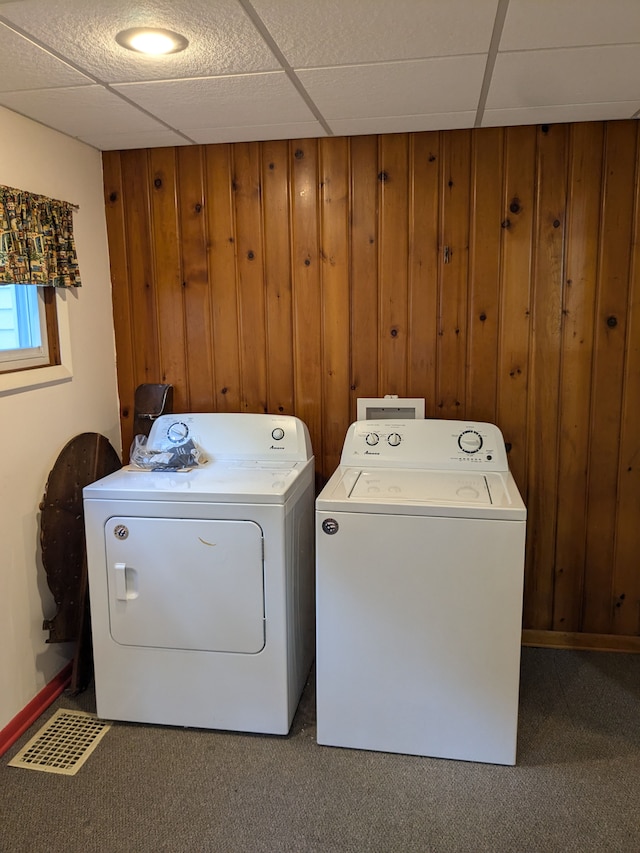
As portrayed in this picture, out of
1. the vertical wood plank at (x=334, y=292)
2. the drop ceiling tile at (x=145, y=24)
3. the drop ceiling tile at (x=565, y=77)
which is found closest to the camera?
the drop ceiling tile at (x=145, y=24)

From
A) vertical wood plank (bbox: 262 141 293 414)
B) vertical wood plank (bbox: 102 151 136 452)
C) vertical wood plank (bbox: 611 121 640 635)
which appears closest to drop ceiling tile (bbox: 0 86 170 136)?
vertical wood plank (bbox: 102 151 136 452)

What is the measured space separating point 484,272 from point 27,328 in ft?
5.98

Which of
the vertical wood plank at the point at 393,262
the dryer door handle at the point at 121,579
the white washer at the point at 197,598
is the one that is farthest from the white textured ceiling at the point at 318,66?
the dryer door handle at the point at 121,579

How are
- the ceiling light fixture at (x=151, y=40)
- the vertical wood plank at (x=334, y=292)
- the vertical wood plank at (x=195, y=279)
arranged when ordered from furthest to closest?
1. the vertical wood plank at (x=195, y=279)
2. the vertical wood plank at (x=334, y=292)
3. the ceiling light fixture at (x=151, y=40)

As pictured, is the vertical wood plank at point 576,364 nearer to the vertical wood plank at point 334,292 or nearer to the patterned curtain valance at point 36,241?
the vertical wood plank at point 334,292

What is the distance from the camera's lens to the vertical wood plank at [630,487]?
8.89 feet

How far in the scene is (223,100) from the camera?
2287 millimetres

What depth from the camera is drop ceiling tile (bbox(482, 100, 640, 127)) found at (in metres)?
2.42

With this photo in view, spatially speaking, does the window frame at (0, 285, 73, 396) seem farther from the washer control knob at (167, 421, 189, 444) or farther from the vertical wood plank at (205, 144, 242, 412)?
the vertical wood plank at (205, 144, 242, 412)

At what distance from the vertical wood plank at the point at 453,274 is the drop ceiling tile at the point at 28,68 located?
1416 mm

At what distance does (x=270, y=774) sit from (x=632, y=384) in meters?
2.01

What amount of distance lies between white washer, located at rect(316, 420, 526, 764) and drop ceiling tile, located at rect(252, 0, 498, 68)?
132cm

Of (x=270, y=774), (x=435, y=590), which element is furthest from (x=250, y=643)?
(x=435, y=590)

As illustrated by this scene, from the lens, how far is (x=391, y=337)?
2914 millimetres
